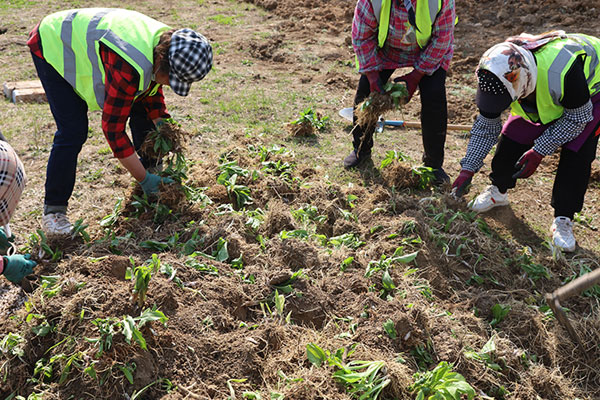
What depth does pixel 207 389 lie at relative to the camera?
7.00 feet

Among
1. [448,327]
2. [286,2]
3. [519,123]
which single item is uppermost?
[519,123]

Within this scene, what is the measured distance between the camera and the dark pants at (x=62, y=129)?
2.84 m

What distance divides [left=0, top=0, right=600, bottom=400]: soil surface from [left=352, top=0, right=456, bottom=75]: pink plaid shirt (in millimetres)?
758

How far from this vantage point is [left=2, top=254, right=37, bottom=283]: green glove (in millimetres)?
2420

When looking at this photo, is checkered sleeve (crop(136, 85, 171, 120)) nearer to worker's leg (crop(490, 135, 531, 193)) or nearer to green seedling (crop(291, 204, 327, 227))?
green seedling (crop(291, 204, 327, 227))

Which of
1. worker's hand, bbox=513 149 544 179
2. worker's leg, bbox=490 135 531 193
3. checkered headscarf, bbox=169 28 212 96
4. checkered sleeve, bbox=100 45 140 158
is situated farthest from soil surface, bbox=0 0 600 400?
checkered headscarf, bbox=169 28 212 96

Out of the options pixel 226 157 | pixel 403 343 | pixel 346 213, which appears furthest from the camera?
pixel 226 157

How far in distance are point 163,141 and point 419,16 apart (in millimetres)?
1999

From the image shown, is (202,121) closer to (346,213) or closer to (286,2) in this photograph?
(346,213)

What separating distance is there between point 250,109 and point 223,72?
130 cm

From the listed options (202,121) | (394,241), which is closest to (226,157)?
(202,121)

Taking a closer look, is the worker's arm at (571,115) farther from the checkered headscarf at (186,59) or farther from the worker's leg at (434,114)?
the checkered headscarf at (186,59)

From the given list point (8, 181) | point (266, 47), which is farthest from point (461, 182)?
point (266, 47)

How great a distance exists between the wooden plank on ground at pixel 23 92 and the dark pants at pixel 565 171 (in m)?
4.72
